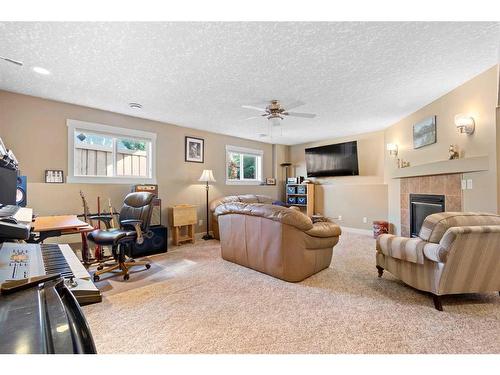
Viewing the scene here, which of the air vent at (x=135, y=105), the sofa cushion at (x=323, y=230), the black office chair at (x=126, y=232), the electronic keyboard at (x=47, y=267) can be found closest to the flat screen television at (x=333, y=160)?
the sofa cushion at (x=323, y=230)

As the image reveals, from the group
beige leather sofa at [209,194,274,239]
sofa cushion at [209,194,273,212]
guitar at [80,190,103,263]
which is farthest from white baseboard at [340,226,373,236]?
guitar at [80,190,103,263]

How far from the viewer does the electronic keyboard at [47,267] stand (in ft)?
2.59

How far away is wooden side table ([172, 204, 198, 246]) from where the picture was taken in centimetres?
446

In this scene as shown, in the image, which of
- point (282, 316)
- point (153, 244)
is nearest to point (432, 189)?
point (282, 316)

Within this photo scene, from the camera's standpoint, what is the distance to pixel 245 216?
10.0ft

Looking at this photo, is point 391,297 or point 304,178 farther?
point 304,178

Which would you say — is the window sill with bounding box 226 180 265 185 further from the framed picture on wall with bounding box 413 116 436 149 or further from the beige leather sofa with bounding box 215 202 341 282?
the framed picture on wall with bounding box 413 116 436 149

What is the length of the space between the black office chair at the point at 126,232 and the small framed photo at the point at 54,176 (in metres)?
1.03

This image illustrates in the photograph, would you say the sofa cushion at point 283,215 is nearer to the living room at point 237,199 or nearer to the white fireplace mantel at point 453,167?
the living room at point 237,199

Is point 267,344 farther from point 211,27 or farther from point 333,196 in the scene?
point 333,196

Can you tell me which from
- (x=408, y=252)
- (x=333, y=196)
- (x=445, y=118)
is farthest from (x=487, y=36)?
(x=333, y=196)

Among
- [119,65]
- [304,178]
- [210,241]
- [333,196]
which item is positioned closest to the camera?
[119,65]
